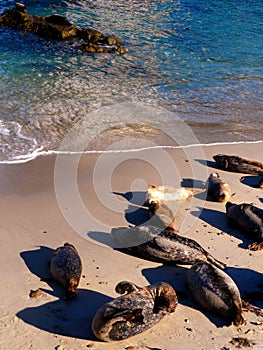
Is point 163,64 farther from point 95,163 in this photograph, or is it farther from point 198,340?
point 198,340

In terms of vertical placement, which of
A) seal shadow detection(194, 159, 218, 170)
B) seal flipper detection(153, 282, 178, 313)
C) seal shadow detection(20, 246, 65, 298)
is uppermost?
seal flipper detection(153, 282, 178, 313)

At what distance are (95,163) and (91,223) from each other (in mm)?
1909

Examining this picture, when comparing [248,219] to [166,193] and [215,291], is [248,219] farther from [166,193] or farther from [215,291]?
[215,291]

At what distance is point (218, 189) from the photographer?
7.32 metres

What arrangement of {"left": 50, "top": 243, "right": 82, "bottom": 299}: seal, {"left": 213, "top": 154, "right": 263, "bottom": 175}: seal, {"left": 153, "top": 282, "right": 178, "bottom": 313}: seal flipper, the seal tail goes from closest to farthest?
{"left": 153, "top": 282, "right": 178, "bottom": 313}: seal flipper, {"left": 50, "top": 243, "right": 82, "bottom": 299}: seal, the seal tail, {"left": 213, "top": 154, "right": 263, "bottom": 175}: seal

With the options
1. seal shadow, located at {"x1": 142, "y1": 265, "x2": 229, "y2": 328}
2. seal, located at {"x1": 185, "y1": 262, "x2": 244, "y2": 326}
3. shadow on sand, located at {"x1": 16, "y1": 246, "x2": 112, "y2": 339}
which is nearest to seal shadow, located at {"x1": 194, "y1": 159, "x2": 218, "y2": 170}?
seal shadow, located at {"x1": 142, "y1": 265, "x2": 229, "y2": 328}

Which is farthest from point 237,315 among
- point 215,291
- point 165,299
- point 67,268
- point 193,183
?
point 193,183

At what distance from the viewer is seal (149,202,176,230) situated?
637 cm

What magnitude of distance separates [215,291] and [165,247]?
0.94 m

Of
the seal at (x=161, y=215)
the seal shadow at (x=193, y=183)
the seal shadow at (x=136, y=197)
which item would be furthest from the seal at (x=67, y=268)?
the seal shadow at (x=193, y=183)

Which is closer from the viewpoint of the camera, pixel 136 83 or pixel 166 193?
pixel 166 193

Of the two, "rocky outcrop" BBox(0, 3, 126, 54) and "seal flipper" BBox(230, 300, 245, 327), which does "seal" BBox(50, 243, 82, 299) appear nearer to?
"seal flipper" BBox(230, 300, 245, 327)

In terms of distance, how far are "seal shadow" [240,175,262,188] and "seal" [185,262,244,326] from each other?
286 centimetres

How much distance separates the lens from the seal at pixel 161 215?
20.9 feet
